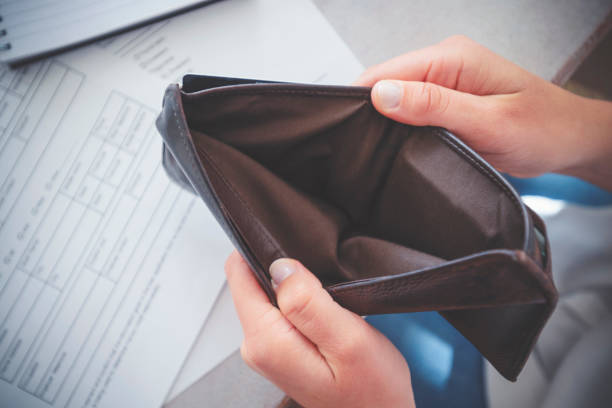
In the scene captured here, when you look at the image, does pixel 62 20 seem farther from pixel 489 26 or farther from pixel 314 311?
pixel 489 26

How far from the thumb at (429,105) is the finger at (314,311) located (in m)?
0.21

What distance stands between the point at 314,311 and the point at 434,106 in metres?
0.30

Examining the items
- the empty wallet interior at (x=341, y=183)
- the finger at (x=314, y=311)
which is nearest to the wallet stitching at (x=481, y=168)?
the empty wallet interior at (x=341, y=183)

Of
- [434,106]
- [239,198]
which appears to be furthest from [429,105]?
[239,198]

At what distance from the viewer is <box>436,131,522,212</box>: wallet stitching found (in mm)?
329

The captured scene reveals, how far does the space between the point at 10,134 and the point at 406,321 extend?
0.73 meters

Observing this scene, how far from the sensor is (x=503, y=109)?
0.52m

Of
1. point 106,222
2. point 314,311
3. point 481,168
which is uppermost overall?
point 481,168

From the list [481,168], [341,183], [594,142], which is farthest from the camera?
[594,142]

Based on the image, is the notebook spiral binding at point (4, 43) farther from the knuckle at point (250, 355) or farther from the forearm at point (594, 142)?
the forearm at point (594, 142)

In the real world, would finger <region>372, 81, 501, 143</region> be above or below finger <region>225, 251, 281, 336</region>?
above

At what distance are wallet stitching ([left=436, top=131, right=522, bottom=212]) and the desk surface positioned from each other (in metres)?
0.31

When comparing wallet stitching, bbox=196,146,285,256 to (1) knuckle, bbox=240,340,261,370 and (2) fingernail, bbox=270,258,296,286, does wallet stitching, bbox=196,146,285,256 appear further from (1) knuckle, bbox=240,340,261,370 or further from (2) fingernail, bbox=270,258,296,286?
(1) knuckle, bbox=240,340,261,370

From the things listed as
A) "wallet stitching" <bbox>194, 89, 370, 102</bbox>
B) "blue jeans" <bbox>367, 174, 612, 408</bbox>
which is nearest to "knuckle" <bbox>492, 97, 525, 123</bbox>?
"wallet stitching" <bbox>194, 89, 370, 102</bbox>
